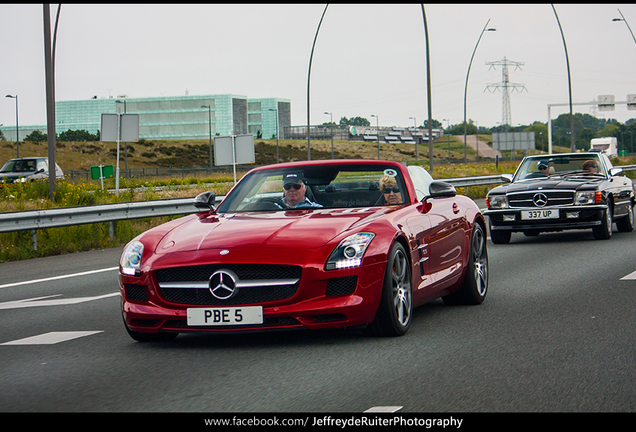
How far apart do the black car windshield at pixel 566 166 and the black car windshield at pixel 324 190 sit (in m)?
8.20

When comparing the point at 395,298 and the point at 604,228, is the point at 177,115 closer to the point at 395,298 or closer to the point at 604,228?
the point at 604,228

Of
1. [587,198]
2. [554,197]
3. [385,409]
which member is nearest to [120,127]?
[554,197]

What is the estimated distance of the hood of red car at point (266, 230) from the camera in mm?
6027

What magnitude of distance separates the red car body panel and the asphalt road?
25 centimetres

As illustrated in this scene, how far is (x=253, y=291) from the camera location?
231 inches

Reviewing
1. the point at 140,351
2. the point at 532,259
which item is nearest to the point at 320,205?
the point at 140,351

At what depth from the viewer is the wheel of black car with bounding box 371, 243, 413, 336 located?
20.2 feet

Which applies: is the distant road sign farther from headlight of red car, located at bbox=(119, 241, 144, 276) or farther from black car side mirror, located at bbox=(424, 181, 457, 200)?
headlight of red car, located at bbox=(119, 241, 144, 276)

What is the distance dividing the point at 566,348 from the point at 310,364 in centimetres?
181

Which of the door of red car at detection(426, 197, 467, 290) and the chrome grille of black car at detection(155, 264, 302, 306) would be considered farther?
the door of red car at detection(426, 197, 467, 290)

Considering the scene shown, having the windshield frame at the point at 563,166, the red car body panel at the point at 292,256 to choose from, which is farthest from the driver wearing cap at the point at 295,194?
the windshield frame at the point at 563,166

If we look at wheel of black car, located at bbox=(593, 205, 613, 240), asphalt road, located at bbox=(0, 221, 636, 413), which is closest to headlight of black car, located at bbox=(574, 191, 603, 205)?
wheel of black car, located at bbox=(593, 205, 613, 240)

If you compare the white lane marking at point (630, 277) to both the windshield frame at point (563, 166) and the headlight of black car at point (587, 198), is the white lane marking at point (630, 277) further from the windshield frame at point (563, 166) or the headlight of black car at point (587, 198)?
the windshield frame at point (563, 166)
